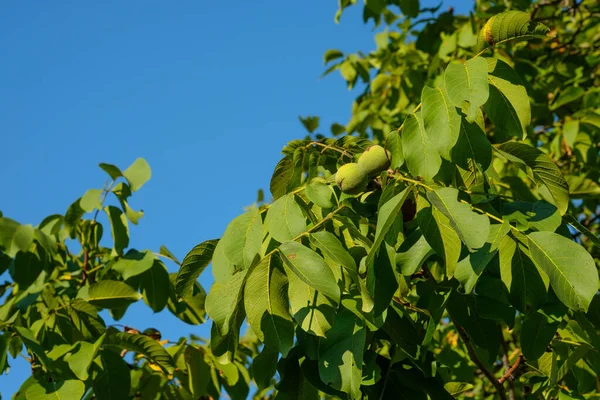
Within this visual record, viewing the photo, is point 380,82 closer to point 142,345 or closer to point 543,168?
point 142,345

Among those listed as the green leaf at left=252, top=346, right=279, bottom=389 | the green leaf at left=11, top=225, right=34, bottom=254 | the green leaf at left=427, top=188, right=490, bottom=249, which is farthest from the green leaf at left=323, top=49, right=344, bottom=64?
the green leaf at left=427, top=188, right=490, bottom=249

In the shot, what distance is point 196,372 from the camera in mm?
2619

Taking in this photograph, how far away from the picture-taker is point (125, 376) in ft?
7.04

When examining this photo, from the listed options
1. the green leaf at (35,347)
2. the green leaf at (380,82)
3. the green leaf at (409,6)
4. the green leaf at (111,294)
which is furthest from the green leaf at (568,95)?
the green leaf at (35,347)

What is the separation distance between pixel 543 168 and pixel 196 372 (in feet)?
4.75

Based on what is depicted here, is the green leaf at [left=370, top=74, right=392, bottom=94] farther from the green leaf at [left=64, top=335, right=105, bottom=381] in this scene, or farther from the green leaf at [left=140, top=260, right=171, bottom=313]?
the green leaf at [left=64, top=335, right=105, bottom=381]

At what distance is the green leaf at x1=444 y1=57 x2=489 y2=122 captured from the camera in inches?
60.1

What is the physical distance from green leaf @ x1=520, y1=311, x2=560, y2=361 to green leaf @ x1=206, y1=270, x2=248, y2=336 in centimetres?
63

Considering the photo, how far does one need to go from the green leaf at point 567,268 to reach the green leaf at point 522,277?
48 mm

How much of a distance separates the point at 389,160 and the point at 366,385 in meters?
0.52

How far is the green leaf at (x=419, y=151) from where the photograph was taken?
5.24 feet

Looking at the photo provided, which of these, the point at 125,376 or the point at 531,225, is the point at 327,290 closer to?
the point at 531,225

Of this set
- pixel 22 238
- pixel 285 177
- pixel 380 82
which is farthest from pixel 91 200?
pixel 380 82

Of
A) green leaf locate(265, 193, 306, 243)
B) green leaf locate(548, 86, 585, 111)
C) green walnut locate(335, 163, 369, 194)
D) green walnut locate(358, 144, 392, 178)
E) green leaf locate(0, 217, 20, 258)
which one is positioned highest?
green leaf locate(548, 86, 585, 111)
